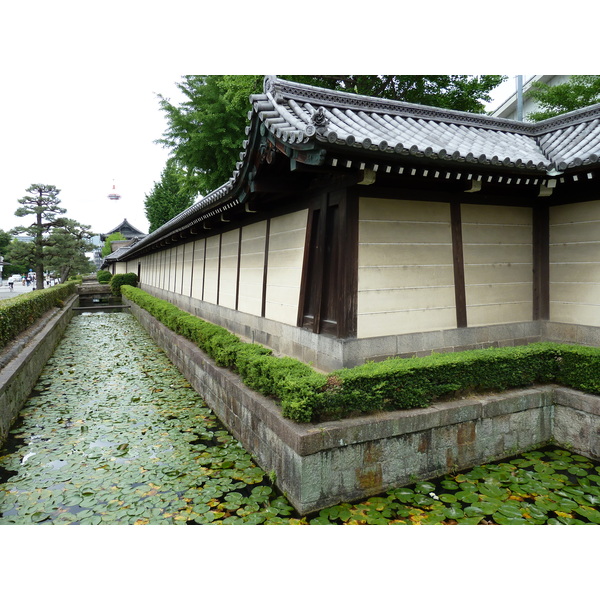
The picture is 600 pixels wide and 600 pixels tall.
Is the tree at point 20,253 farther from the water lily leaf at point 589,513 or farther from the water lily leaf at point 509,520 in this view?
the water lily leaf at point 589,513

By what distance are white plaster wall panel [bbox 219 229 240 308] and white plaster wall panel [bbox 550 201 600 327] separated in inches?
268

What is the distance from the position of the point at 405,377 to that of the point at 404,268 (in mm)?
1793

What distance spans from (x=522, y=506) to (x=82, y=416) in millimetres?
7013

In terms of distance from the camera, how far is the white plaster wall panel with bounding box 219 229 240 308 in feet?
35.0

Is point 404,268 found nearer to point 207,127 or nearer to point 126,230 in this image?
point 207,127

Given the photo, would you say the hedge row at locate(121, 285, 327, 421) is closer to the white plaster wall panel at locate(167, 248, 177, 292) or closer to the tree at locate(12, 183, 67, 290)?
the white plaster wall panel at locate(167, 248, 177, 292)

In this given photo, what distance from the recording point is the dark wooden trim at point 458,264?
6707 millimetres

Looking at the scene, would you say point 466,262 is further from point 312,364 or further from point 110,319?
point 110,319

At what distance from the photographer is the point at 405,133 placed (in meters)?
6.44

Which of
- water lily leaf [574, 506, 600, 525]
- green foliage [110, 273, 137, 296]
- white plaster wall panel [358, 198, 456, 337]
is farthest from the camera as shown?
green foliage [110, 273, 137, 296]

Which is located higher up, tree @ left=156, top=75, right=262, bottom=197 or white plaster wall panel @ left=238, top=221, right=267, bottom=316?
tree @ left=156, top=75, right=262, bottom=197

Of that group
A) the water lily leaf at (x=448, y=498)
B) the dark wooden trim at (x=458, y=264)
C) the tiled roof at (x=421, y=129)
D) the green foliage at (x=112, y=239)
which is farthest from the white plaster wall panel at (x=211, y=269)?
the green foliage at (x=112, y=239)

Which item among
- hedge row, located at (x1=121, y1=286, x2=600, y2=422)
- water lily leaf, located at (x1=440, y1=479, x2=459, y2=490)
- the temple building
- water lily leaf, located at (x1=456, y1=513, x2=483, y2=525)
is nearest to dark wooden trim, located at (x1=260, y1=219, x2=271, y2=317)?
the temple building

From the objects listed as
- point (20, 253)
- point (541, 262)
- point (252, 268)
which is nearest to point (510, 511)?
point (541, 262)
